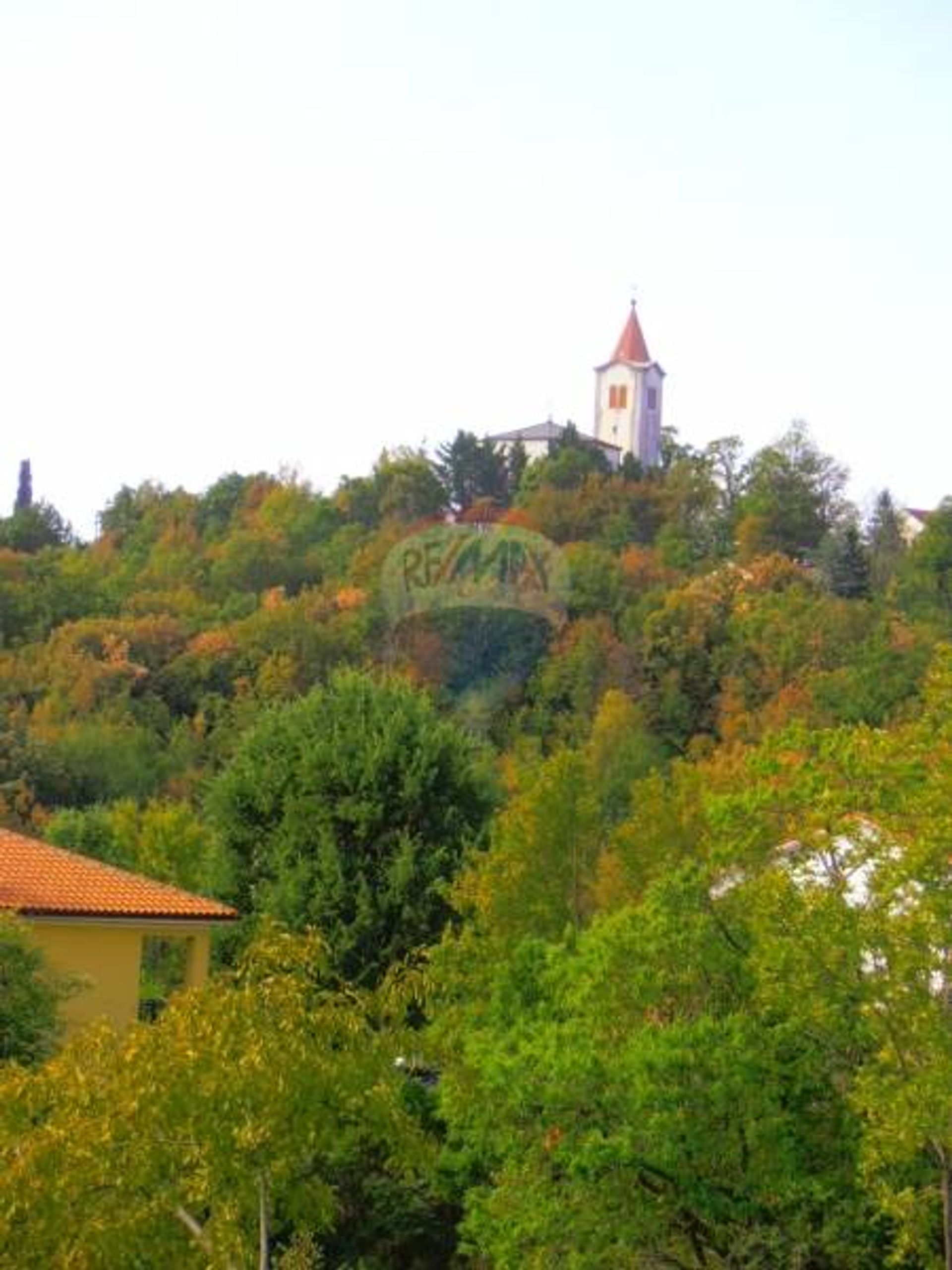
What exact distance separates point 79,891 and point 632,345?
116 m

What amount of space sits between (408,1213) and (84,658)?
58173mm

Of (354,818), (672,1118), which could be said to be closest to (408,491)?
(354,818)

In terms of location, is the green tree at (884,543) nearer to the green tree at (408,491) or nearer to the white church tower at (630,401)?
the green tree at (408,491)

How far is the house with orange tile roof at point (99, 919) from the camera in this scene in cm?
2434

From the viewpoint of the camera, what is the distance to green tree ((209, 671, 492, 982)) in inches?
1164

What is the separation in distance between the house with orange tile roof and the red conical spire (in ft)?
374

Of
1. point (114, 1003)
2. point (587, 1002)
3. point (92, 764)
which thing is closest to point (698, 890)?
point (587, 1002)

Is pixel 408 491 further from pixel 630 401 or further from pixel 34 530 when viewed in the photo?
pixel 630 401

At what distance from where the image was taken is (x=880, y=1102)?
15141 millimetres

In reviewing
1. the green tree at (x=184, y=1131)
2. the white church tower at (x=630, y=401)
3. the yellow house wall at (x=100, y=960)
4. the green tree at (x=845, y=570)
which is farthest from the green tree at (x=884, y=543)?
the green tree at (x=184, y=1131)

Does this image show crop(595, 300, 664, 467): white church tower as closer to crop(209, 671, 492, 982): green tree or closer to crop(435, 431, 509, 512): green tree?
crop(435, 431, 509, 512): green tree

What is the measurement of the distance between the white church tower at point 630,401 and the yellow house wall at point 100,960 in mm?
112403

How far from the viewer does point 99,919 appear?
24.6 meters

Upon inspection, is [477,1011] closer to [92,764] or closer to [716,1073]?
[716,1073]
